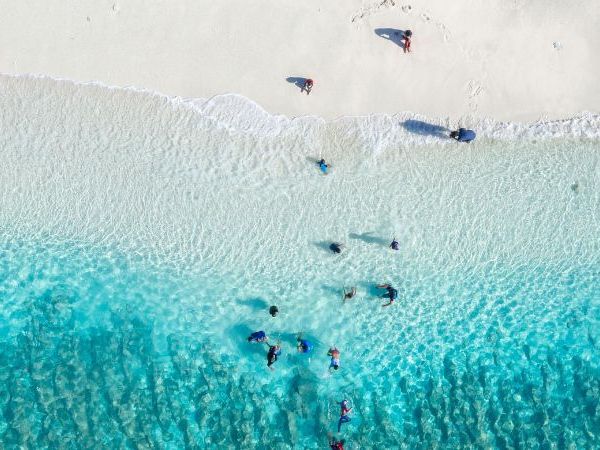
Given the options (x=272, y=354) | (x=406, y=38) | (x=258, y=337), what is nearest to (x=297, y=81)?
(x=406, y=38)

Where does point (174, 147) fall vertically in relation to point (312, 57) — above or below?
below

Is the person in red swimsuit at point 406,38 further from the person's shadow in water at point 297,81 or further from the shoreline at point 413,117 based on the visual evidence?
the person's shadow in water at point 297,81

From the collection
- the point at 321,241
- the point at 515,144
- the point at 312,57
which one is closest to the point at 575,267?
the point at 515,144

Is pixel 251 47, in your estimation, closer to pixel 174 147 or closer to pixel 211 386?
pixel 174 147

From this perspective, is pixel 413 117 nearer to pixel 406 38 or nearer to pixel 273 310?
pixel 406 38

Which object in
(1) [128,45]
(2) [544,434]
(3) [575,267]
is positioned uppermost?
(1) [128,45]

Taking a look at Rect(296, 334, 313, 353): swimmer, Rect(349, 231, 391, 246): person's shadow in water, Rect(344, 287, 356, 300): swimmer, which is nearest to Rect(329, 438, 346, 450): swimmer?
Rect(296, 334, 313, 353): swimmer
